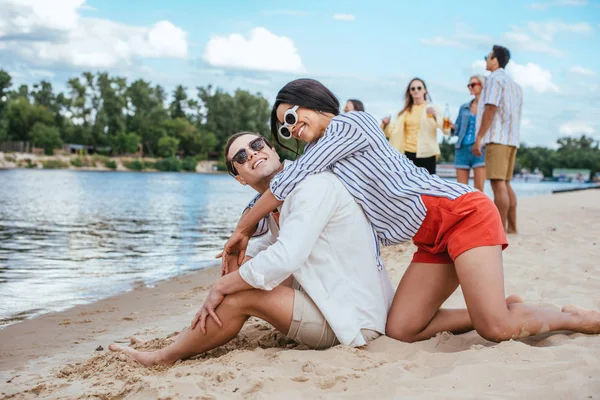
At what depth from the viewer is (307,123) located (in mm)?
3326

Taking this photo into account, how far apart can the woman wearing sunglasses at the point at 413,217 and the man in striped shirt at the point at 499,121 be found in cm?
469

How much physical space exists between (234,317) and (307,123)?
42.4 inches

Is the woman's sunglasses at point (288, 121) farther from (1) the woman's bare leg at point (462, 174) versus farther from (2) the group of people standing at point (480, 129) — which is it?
(1) the woman's bare leg at point (462, 174)

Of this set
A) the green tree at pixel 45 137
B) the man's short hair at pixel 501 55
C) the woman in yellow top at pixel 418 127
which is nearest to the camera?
the man's short hair at pixel 501 55

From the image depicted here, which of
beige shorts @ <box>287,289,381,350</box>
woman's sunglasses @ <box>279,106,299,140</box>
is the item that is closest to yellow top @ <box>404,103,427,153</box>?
woman's sunglasses @ <box>279,106,299,140</box>

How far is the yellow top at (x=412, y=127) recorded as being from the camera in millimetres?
8852

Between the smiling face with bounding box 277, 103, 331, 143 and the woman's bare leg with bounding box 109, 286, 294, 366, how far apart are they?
83 cm

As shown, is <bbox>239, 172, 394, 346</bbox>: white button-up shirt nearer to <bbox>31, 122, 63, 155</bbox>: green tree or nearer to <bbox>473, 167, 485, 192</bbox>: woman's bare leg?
<bbox>473, 167, 485, 192</bbox>: woman's bare leg

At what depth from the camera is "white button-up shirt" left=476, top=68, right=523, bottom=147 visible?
772 centimetres

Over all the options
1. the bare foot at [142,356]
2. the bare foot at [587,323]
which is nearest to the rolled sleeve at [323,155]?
the bare foot at [142,356]

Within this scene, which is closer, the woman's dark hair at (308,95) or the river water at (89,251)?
the woman's dark hair at (308,95)

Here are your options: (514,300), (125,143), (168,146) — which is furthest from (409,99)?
(168,146)

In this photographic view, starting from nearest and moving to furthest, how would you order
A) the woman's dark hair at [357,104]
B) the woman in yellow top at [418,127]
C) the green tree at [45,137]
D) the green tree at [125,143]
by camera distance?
the woman in yellow top at [418,127] → the woman's dark hair at [357,104] → the green tree at [45,137] → the green tree at [125,143]

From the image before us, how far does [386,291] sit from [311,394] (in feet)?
3.22
